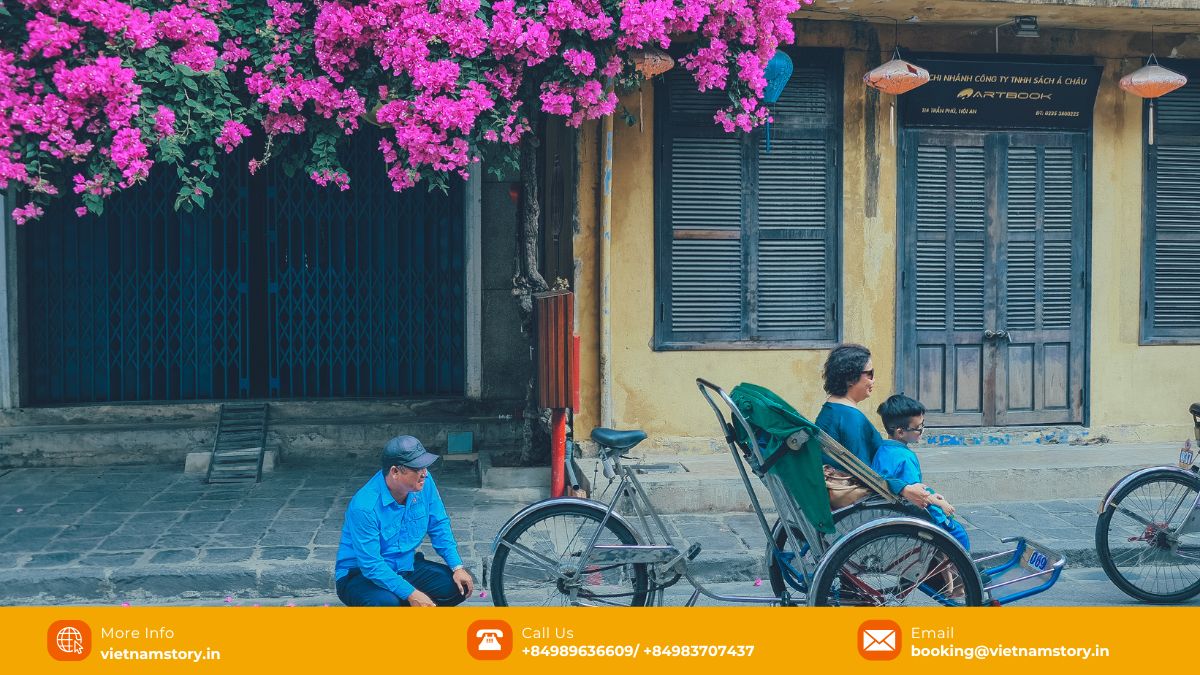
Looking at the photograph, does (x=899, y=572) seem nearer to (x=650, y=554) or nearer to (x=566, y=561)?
(x=650, y=554)

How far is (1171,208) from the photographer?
9.27 meters

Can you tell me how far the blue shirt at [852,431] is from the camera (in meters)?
5.14

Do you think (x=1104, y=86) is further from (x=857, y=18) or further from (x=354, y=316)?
(x=354, y=316)

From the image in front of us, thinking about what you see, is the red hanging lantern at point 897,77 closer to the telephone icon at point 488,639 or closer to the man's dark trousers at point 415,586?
the man's dark trousers at point 415,586

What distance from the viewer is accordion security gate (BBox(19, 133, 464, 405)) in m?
10.1

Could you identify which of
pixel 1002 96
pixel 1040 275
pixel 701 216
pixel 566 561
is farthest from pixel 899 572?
pixel 1002 96

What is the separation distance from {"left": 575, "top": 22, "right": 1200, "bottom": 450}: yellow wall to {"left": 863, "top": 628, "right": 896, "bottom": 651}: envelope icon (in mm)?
4313

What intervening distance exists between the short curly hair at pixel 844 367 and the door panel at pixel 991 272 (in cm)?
400

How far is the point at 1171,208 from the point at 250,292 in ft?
27.2

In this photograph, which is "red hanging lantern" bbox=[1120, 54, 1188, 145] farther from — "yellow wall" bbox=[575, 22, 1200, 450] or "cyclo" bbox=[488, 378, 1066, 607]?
"cyclo" bbox=[488, 378, 1066, 607]

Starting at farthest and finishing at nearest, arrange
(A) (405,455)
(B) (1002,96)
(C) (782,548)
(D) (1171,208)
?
(D) (1171,208) → (B) (1002,96) → (C) (782,548) → (A) (405,455)

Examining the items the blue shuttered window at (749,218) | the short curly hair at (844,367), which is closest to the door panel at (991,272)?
the blue shuttered window at (749,218)

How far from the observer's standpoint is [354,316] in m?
10.4

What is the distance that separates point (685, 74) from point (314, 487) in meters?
4.50
